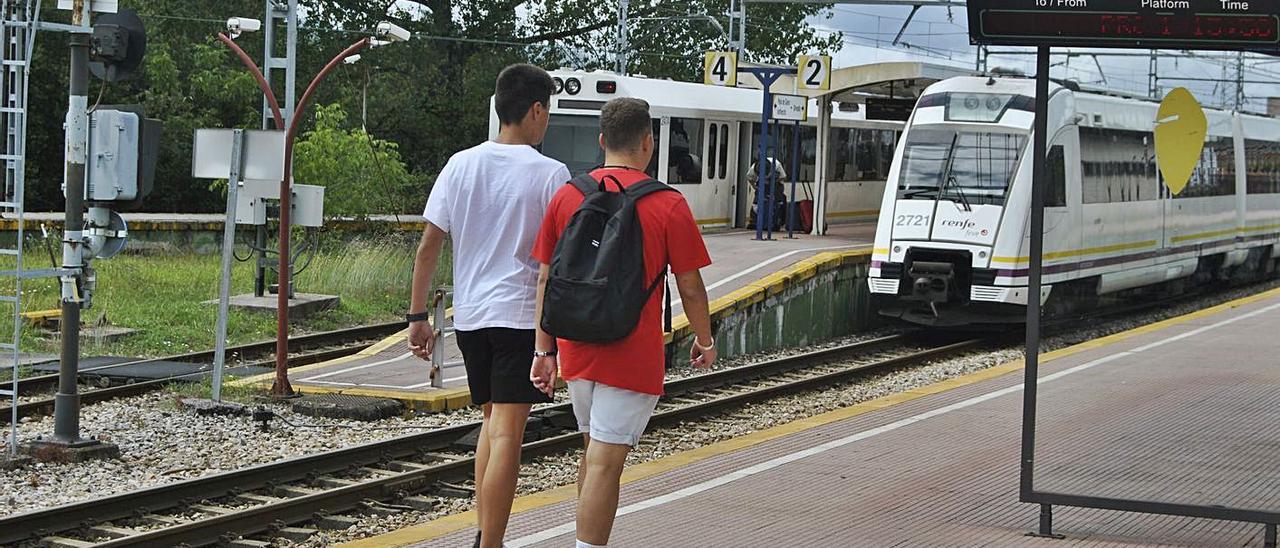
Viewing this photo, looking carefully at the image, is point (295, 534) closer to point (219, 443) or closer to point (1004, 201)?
point (219, 443)

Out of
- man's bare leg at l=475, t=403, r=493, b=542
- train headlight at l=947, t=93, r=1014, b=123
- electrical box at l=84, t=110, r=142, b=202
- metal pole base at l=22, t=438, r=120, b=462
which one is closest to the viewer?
man's bare leg at l=475, t=403, r=493, b=542

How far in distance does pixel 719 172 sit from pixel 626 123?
21302 mm

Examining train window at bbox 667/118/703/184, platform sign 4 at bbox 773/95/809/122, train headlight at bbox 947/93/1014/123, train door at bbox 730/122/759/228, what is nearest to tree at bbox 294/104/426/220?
train window at bbox 667/118/703/184

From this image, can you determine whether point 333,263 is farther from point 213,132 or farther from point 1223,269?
point 1223,269

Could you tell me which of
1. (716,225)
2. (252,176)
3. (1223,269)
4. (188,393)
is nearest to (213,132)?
(252,176)

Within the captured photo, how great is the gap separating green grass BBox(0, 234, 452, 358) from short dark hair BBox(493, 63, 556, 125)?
12061 millimetres

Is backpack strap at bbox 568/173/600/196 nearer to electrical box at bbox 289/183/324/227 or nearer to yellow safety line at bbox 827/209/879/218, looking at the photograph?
electrical box at bbox 289/183/324/227

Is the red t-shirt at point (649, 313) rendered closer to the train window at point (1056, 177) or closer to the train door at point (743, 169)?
the train window at point (1056, 177)

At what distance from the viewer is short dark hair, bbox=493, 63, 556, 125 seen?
246 inches

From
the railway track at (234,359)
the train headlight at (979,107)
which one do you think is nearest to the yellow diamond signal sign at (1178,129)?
the railway track at (234,359)

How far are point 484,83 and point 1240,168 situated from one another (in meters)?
27.4

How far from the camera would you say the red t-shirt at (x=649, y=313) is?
572 cm

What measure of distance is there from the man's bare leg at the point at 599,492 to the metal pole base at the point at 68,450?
5951mm

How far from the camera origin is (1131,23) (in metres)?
7.19
